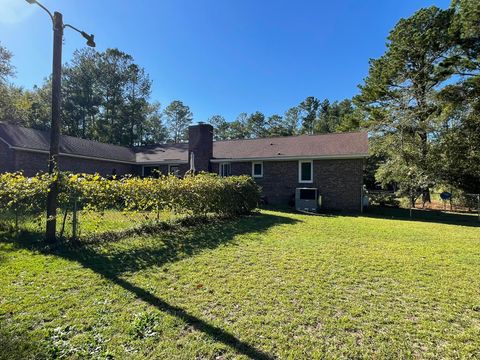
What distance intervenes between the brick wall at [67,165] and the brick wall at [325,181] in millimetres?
10596

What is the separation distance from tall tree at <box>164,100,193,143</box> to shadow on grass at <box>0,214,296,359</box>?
146 feet

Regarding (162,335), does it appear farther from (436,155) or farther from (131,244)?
(436,155)

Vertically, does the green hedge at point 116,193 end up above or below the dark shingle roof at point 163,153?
below

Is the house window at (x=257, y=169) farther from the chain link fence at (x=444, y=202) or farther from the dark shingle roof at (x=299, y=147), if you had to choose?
the chain link fence at (x=444, y=202)

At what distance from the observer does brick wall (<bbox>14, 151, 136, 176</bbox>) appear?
54.1ft

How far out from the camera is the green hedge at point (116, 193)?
638 centimetres

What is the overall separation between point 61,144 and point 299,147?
50.8 feet

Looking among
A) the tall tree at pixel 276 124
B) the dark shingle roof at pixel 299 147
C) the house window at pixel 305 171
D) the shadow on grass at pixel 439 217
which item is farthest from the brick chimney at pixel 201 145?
the tall tree at pixel 276 124

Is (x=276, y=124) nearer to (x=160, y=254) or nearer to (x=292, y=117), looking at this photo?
(x=292, y=117)

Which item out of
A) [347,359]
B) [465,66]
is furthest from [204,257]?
[465,66]

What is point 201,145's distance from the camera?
18750mm

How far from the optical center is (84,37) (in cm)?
671

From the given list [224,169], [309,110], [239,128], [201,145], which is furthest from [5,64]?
[309,110]

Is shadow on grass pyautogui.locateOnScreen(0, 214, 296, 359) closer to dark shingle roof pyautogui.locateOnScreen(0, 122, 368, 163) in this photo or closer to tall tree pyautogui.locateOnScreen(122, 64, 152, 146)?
dark shingle roof pyautogui.locateOnScreen(0, 122, 368, 163)
